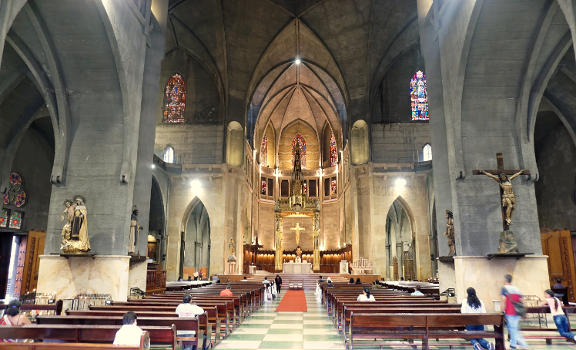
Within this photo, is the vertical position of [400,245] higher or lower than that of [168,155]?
lower

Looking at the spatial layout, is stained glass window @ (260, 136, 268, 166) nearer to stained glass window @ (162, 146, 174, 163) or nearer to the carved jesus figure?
stained glass window @ (162, 146, 174, 163)

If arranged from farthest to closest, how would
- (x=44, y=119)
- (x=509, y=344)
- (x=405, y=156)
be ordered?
1. (x=405, y=156)
2. (x=44, y=119)
3. (x=509, y=344)

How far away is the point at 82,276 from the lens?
1360 cm

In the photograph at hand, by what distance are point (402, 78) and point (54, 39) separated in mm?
26496

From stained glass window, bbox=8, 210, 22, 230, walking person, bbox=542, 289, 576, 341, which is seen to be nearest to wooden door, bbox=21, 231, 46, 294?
stained glass window, bbox=8, 210, 22, 230

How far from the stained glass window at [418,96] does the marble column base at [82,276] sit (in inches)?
1021

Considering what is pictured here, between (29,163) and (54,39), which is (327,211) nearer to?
(29,163)

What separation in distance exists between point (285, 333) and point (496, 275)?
7166 millimetres

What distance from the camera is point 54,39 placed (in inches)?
526

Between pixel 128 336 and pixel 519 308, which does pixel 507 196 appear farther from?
pixel 128 336

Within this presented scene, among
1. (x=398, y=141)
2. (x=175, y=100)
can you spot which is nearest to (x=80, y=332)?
(x=398, y=141)

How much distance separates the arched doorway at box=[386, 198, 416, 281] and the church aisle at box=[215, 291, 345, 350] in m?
21.1

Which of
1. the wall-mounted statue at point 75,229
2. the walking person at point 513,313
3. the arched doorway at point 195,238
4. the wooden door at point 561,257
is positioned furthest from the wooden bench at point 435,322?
the arched doorway at point 195,238

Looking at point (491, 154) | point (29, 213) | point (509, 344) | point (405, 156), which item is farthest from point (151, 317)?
point (405, 156)
